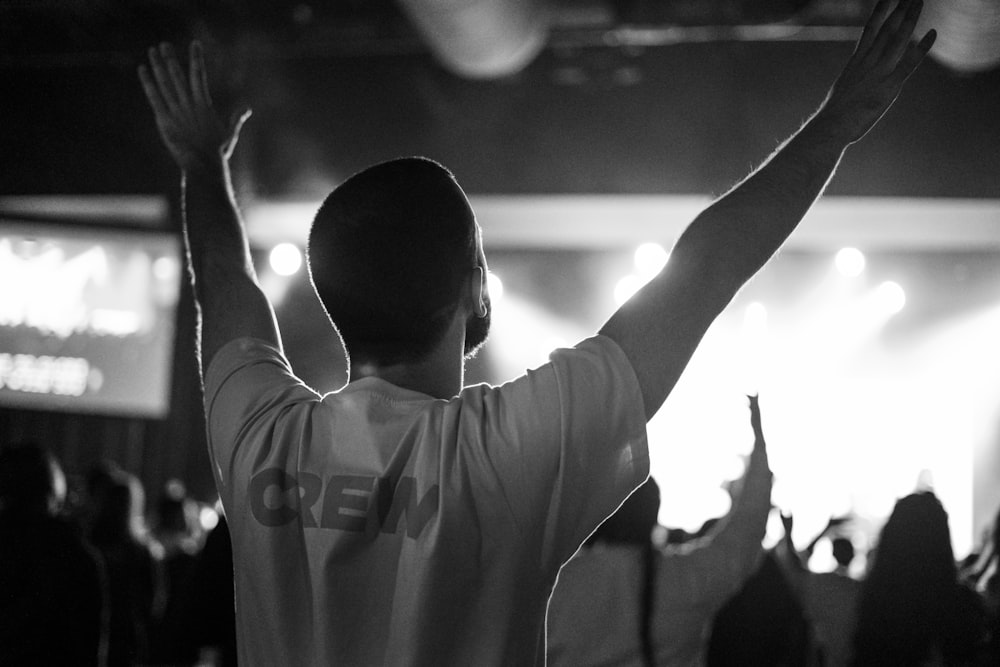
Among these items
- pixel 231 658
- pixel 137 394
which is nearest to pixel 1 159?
pixel 137 394

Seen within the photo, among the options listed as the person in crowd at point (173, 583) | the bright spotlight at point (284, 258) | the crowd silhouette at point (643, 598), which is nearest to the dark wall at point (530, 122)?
the bright spotlight at point (284, 258)

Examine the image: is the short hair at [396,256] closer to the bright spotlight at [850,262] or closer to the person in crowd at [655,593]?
the person in crowd at [655,593]

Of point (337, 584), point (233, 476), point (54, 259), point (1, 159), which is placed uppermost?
point (1, 159)

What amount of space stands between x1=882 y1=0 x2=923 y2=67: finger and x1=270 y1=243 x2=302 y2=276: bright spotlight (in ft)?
32.7

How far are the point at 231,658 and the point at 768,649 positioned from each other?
1.61 meters

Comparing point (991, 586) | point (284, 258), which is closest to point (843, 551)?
point (991, 586)

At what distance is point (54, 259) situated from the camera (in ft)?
34.6

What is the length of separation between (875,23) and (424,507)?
73 cm

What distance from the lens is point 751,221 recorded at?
978 mm

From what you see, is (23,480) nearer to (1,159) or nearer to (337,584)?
(337,584)

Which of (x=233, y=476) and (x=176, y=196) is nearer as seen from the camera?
(x=233, y=476)

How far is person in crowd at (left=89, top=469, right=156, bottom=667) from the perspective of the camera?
395 centimetres

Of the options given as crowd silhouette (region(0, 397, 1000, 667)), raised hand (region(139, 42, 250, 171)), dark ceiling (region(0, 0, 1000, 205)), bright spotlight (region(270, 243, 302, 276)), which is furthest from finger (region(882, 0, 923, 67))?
bright spotlight (region(270, 243, 302, 276))

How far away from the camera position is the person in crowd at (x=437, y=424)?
0.94 metres
